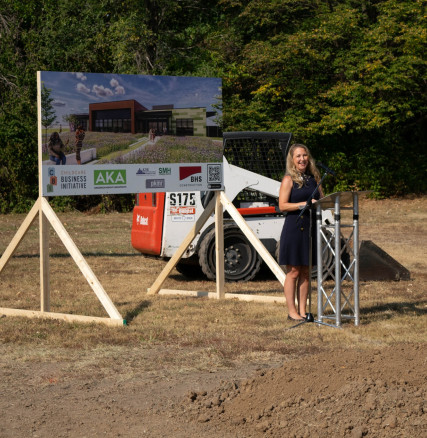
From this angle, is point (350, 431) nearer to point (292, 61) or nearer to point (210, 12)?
point (292, 61)

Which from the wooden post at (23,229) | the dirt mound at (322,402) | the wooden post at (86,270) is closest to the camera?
the dirt mound at (322,402)

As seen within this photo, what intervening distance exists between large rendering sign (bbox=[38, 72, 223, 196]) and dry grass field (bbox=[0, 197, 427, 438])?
1.61 meters

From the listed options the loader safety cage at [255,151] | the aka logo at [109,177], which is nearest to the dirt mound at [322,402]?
the aka logo at [109,177]

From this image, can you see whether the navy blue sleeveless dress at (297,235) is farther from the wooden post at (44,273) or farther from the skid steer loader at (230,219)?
the skid steer loader at (230,219)

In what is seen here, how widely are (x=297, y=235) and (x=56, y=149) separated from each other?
300cm

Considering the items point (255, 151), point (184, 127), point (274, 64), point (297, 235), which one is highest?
point (274, 64)

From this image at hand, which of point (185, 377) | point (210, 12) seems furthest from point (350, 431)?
point (210, 12)

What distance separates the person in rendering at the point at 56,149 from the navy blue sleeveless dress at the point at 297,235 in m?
2.76

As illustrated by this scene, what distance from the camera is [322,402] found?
5.07 m

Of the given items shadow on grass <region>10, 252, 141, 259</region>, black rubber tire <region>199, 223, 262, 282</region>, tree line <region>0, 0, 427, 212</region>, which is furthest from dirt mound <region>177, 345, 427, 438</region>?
tree line <region>0, 0, 427, 212</region>

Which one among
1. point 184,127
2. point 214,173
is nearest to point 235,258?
point 214,173

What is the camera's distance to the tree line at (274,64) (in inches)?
1123

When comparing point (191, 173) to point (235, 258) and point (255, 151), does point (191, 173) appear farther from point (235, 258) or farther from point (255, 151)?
point (255, 151)

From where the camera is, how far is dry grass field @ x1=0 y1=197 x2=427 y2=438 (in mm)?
5008
